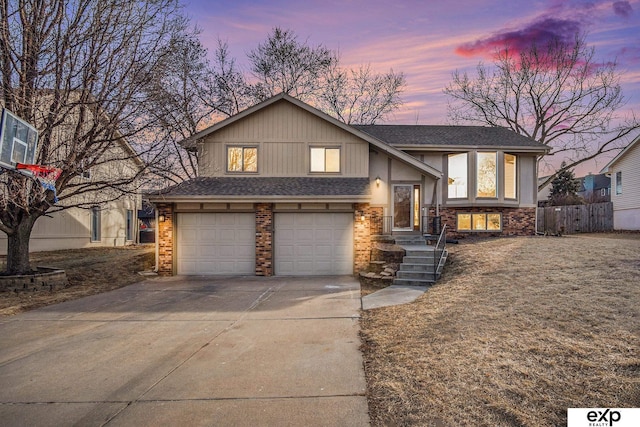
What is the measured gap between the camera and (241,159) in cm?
1459

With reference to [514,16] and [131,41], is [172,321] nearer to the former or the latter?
[131,41]

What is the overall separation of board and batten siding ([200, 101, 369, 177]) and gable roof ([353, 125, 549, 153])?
3.78 meters

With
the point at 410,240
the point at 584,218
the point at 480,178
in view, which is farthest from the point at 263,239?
the point at 584,218

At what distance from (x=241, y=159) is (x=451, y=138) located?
9889 millimetres

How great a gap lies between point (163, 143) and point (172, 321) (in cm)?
701

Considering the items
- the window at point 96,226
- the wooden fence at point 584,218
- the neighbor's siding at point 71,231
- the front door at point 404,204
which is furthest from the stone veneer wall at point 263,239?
the wooden fence at point 584,218

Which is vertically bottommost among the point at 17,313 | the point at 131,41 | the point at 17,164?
the point at 17,313

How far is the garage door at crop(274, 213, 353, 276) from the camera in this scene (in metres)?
13.0

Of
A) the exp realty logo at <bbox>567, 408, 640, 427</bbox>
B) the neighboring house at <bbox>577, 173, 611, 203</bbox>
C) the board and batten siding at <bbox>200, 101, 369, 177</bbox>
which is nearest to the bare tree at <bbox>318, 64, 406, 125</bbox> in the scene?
the board and batten siding at <bbox>200, 101, 369, 177</bbox>


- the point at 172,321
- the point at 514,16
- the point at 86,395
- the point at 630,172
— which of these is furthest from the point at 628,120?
the point at 86,395

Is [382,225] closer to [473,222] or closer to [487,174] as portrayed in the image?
[473,222]

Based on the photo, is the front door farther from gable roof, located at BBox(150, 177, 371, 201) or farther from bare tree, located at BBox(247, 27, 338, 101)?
bare tree, located at BBox(247, 27, 338, 101)

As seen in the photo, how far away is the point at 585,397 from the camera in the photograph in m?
3.41

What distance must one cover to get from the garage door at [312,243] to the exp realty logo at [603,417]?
9862 millimetres
